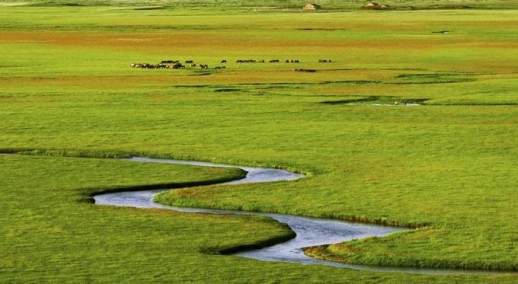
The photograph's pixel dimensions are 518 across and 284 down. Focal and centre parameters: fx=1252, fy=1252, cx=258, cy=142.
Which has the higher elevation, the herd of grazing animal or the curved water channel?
the herd of grazing animal

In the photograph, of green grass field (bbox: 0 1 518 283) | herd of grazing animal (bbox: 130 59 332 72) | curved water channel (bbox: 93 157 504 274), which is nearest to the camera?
green grass field (bbox: 0 1 518 283)

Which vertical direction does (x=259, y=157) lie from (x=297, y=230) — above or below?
above

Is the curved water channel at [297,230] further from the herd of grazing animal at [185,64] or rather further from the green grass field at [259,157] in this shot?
the herd of grazing animal at [185,64]

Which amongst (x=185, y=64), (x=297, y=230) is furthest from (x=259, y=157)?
(x=185, y=64)

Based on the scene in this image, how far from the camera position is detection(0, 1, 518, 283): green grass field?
21.4 metres

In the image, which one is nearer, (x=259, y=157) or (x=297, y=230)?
(x=297, y=230)

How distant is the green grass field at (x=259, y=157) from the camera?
21.4 meters

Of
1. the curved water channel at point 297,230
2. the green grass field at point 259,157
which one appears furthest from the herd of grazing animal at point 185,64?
the curved water channel at point 297,230

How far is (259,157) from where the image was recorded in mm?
33719

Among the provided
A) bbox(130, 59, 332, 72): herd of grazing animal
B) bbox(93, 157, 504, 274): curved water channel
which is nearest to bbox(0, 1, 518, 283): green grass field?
bbox(93, 157, 504, 274): curved water channel

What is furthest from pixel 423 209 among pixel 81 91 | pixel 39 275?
pixel 81 91

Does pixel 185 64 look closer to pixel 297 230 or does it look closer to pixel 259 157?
pixel 259 157

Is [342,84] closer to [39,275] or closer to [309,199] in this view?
[309,199]

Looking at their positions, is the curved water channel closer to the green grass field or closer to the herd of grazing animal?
the green grass field
